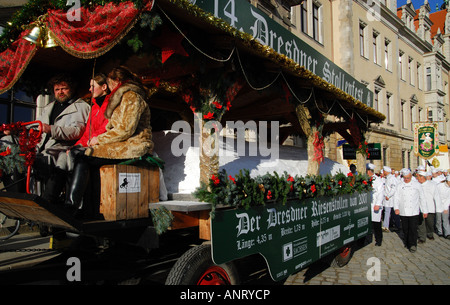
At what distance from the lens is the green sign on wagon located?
10.4 feet

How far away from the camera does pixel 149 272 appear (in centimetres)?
374

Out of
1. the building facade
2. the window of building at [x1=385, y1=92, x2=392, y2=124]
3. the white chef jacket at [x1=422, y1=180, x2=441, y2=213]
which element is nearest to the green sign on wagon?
the white chef jacket at [x1=422, y1=180, x2=441, y2=213]

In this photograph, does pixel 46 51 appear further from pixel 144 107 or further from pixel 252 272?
pixel 252 272

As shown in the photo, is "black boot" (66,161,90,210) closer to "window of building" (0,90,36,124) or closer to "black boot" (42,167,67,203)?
"black boot" (42,167,67,203)

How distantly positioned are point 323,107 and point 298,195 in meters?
1.98

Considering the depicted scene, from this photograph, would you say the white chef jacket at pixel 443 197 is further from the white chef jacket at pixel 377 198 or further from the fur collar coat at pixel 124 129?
the fur collar coat at pixel 124 129

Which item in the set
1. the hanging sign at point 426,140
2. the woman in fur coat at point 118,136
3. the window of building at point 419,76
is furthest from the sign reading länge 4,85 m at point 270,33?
the window of building at point 419,76

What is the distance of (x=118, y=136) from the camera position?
2.99 metres

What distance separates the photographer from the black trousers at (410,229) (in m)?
7.68

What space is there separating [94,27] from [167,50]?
61cm

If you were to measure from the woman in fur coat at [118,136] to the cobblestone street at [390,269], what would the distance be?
3498mm

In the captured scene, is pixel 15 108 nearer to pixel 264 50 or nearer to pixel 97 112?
pixel 97 112

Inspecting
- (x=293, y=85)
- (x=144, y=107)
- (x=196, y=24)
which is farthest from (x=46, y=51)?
(x=293, y=85)

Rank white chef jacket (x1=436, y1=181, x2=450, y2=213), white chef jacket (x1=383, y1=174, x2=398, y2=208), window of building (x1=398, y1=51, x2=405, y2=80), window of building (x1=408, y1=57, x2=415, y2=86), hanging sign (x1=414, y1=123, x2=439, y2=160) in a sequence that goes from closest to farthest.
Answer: white chef jacket (x1=436, y1=181, x2=450, y2=213), white chef jacket (x1=383, y1=174, x2=398, y2=208), hanging sign (x1=414, y1=123, x2=439, y2=160), window of building (x1=398, y1=51, x2=405, y2=80), window of building (x1=408, y1=57, x2=415, y2=86)
